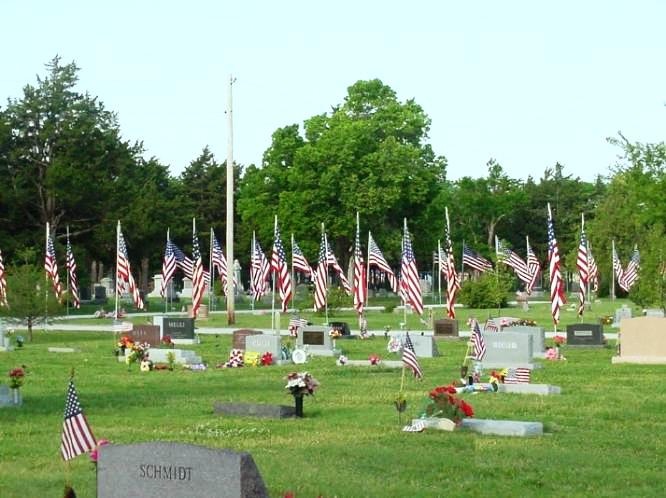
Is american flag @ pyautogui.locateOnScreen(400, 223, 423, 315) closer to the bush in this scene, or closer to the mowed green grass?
the mowed green grass

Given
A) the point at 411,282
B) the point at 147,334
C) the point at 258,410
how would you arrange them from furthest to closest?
the point at 411,282 → the point at 147,334 → the point at 258,410

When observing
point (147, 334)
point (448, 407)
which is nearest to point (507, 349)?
point (448, 407)

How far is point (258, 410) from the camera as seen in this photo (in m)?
21.3

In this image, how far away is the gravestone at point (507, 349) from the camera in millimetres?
31781

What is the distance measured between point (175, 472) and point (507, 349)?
2282 cm

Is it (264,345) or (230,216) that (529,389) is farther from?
(230,216)

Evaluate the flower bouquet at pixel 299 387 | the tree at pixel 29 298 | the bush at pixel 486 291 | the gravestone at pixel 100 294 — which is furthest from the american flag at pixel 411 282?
the gravestone at pixel 100 294

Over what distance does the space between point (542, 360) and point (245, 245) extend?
79113 mm

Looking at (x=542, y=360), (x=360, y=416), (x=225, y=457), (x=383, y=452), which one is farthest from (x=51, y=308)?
(x=225, y=457)

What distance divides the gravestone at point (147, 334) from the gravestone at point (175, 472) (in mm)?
30253

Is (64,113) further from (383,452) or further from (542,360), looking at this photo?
(383,452)

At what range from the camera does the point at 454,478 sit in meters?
15.4

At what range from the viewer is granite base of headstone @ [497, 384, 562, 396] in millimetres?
25469

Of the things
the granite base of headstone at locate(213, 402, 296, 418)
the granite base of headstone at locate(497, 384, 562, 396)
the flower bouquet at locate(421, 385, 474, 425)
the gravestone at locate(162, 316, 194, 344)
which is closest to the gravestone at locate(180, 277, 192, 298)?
the gravestone at locate(162, 316, 194, 344)
